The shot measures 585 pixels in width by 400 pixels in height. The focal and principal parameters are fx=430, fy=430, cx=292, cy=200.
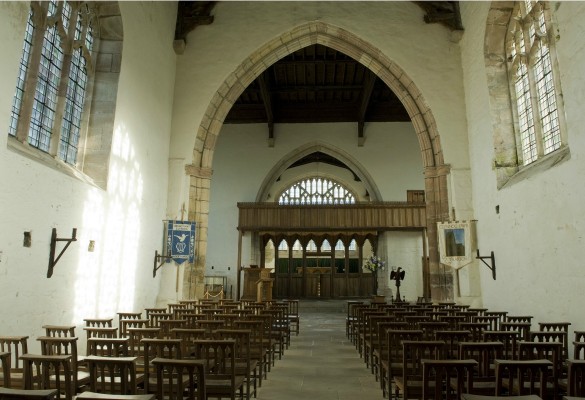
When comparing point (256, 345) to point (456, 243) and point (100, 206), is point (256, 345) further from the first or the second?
point (456, 243)

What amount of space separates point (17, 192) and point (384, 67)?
8.74 m

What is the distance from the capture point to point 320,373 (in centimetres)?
543

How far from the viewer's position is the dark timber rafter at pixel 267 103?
13.2m

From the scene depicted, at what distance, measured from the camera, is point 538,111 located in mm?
7645

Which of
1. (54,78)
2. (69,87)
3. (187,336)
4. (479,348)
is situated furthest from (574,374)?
(69,87)

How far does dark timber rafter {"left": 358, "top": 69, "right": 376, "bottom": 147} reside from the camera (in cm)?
1326

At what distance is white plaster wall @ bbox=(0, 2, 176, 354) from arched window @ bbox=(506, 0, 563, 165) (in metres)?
7.36

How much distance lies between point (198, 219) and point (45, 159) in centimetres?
495

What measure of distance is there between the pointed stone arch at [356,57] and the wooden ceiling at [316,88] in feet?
5.23

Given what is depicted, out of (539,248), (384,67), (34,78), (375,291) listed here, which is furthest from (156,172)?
(375,291)

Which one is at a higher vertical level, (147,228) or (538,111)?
(538,111)

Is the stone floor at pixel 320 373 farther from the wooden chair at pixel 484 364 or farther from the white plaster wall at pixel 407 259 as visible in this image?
the white plaster wall at pixel 407 259

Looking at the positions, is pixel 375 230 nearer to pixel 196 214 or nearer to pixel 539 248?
pixel 196 214

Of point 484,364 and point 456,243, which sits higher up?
point 456,243
